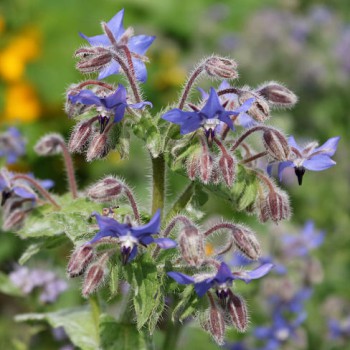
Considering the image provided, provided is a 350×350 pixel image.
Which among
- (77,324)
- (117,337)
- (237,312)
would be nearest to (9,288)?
(77,324)

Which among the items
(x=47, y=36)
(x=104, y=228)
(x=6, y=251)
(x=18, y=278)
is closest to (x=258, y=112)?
(x=104, y=228)

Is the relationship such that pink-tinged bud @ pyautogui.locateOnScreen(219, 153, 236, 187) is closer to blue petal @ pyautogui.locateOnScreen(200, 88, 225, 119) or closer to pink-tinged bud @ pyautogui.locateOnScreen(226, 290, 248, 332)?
blue petal @ pyautogui.locateOnScreen(200, 88, 225, 119)

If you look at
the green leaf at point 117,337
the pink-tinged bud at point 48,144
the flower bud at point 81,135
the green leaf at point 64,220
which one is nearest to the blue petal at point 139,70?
the flower bud at point 81,135

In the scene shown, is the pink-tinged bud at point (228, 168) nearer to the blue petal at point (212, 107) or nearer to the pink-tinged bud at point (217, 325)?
the blue petal at point (212, 107)

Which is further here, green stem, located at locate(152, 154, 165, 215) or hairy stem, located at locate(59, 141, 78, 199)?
hairy stem, located at locate(59, 141, 78, 199)

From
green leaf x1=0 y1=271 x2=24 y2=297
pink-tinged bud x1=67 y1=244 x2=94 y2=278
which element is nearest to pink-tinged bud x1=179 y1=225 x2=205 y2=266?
pink-tinged bud x1=67 y1=244 x2=94 y2=278
